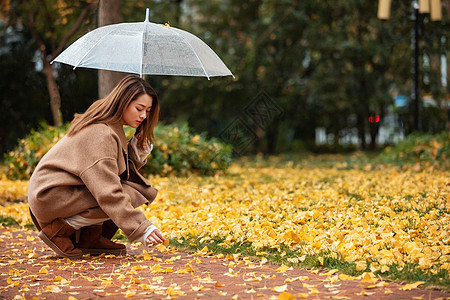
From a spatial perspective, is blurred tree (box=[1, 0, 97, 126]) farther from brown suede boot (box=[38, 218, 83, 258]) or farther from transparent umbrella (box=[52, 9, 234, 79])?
brown suede boot (box=[38, 218, 83, 258])

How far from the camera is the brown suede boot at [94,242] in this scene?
3.93 meters

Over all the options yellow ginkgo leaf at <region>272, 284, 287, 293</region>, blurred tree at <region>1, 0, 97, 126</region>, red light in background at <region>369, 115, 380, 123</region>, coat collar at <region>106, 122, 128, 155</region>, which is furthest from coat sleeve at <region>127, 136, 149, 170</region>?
red light in background at <region>369, 115, 380, 123</region>

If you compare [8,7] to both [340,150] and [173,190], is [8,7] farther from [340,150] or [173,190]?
[340,150]

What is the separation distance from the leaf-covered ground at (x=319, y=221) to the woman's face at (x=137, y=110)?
107 cm

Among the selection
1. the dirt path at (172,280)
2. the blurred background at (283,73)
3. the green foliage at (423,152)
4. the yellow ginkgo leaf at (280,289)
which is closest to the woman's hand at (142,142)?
the dirt path at (172,280)

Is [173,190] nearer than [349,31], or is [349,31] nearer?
[173,190]

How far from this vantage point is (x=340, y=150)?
16219 millimetres

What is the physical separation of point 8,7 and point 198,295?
12407mm

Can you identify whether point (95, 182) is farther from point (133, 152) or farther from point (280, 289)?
point (280, 289)

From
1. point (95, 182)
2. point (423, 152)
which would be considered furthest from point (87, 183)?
point (423, 152)

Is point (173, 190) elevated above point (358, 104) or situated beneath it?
situated beneath

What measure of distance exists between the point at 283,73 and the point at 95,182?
12690 mm

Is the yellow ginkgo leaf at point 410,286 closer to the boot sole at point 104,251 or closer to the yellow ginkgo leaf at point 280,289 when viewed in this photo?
the yellow ginkgo leaf at point 280,289

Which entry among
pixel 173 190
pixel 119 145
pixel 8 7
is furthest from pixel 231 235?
pixel 8 7
